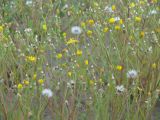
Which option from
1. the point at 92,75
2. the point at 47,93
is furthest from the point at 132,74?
the point at 47,93

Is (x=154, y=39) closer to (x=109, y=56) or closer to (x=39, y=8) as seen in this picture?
(x=109, y=56)

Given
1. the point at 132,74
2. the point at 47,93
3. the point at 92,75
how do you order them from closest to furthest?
the point at 47,93 → the point at 132,74 → the point at 92,75

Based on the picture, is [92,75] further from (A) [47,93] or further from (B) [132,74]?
(A) [47,93]

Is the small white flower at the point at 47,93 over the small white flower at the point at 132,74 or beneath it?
beneath

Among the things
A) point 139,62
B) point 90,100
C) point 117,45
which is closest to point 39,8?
point 117,45

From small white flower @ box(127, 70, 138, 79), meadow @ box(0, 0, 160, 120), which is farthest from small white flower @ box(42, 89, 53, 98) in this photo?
small white flower @ box(127, 70, 138, 79)

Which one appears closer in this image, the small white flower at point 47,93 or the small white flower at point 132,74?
the small white flower at point 47,93

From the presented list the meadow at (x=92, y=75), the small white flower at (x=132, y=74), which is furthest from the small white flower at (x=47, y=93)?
the small white flower at (x=132, y=74)

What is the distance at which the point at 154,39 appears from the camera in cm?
242

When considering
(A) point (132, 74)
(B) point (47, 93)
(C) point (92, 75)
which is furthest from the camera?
(C) point (92, 75)

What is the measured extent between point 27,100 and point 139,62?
71 cm

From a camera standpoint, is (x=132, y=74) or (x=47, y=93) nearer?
(x=47, y=93)

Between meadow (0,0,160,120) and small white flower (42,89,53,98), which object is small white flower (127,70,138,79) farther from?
small white flower (42,89,53,98)

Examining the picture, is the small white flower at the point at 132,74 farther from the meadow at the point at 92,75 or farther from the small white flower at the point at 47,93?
the small white flower at the point at 47,93
